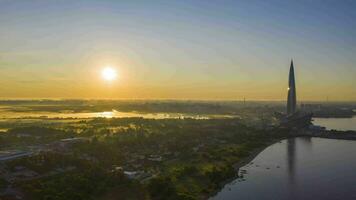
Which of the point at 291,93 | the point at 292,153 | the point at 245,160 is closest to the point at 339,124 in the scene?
the point at 291,93

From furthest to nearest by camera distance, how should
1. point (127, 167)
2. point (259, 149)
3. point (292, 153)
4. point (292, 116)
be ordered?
1. point (292, 116)
2. point (259, 149)
3. point (292, 153)
4. point (127, 167)

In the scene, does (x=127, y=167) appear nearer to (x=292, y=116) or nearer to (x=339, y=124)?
(x=292, y=116)

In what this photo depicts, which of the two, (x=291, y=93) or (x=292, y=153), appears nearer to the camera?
(x=292, y=153)

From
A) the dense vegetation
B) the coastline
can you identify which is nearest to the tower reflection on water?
the coastline

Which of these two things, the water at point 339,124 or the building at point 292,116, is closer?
the building at point 292,116

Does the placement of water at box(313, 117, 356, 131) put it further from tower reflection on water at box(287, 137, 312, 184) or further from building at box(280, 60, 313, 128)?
tower reflection on water at box(287, 137, 312, 184)

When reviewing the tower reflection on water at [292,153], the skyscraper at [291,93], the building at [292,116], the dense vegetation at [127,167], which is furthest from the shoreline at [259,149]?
the skyscraper at [291,93]

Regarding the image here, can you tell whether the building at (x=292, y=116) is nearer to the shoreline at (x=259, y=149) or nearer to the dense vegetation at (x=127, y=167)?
the shoreline at (x=259, y=149)

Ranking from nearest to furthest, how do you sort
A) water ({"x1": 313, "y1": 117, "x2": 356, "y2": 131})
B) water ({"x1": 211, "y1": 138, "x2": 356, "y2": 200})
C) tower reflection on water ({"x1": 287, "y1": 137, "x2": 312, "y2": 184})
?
1. water ({"x1": 211, "y1": 138, "x2": 356, "y2": 200})
2. tower reflection on water ({"x1": 287, "y1": 137, "x2": 312, "y2": 184})
3. water ({"x1": 313, "y1": 117, "x2": 356, "y2": 131})

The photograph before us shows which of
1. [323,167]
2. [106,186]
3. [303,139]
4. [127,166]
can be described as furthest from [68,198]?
[303,139]
